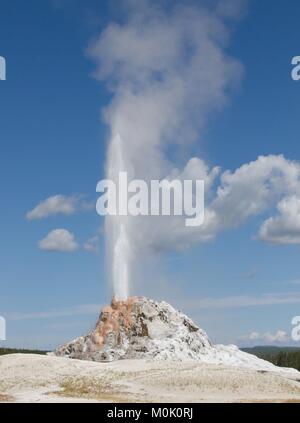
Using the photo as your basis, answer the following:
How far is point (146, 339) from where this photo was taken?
106 meters

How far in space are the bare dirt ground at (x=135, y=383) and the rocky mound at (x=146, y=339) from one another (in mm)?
18926

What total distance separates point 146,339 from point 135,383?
36.2m

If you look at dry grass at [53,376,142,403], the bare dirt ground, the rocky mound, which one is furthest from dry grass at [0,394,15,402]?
the rocky mound

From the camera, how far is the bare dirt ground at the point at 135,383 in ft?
200

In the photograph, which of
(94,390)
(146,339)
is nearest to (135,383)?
(94,390)

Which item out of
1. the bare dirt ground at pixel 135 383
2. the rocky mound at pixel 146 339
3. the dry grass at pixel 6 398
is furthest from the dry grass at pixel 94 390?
the rocky mound at pixel 146 339

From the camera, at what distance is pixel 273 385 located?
69500 millimetres

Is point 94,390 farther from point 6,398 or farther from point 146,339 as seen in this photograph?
point 146,339

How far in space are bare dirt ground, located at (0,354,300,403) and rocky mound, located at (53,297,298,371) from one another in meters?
18.9

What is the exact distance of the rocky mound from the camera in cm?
10312

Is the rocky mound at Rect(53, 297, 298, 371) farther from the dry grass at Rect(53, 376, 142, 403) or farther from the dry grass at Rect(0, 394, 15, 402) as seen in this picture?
the dry grass at Rect(0, 394, 15, 402)
